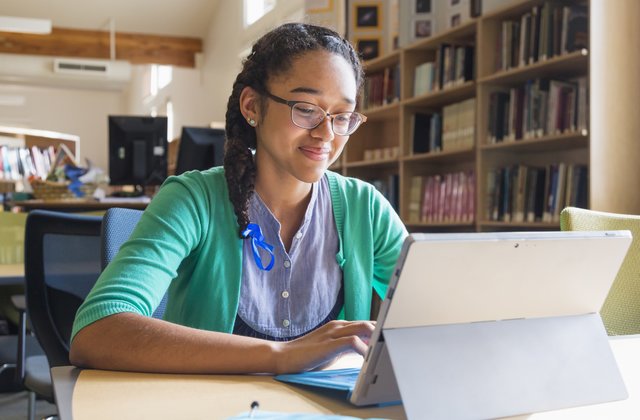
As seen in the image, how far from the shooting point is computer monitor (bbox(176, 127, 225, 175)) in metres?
3.99

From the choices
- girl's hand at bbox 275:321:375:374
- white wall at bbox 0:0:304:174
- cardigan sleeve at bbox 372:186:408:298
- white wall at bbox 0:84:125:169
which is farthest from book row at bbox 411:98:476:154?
white wall at bbox 0:84:125:169

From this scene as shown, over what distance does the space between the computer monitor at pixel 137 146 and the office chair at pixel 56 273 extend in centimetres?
276

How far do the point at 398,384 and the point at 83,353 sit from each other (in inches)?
18.8

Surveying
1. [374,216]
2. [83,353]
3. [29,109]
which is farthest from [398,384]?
[29,109]

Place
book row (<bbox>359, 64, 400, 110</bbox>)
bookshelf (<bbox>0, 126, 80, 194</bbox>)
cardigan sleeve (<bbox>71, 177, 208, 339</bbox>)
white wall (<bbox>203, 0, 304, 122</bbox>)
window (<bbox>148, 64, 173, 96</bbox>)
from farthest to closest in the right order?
window (<bbox>148, 64, 173, 96</bbox>), white wall (<bbox>203, 0, 304, 122</bbox>), bookshelf (<bbox>0, 126, 80, 194</bbox>), book row (<bbox>359, 64, 400, 110</bbox>), cardigan sleeve (<bbox>71, 177, 208, 339</bbox>)

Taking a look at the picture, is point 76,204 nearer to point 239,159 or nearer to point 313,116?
point 239,159

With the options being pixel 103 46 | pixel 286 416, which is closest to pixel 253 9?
pixel 103 46

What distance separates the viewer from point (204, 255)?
49.2 inches

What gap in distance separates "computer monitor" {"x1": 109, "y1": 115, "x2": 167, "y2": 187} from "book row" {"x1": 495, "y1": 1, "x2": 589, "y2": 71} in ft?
7.41

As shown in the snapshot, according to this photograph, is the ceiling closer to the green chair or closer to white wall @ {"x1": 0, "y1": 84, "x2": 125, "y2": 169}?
white wall @ {"x1": 0, "y1": 84, "x2": 125, "y2": 169}

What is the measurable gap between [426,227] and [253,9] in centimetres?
420

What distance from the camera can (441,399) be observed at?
0.71m

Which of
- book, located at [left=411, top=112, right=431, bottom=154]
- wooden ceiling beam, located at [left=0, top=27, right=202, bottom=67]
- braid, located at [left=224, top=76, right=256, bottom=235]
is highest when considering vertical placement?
wooden ceiling beam, located at [left=0, top=27, right=202, bottom=67]

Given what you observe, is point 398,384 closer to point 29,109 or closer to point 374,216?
point 374,216
